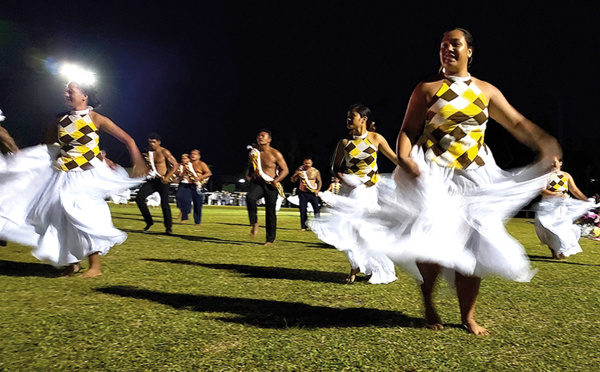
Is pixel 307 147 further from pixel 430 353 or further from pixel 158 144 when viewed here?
pixel 430 353

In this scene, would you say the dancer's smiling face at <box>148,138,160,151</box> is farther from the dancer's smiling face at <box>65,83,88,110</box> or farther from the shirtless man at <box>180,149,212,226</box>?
the dancer's smiling face at <box>65,83,88,110</box>

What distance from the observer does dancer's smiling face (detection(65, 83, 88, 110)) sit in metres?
5.88

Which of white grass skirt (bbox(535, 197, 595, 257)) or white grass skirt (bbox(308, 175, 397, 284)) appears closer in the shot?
white grass skirt (bbox(308, 175, 397, 284))

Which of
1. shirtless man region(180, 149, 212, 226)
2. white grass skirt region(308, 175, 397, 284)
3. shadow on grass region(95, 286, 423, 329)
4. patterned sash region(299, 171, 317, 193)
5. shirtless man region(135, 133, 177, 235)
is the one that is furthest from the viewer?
shirtless man region(180, 149, 212, 226)

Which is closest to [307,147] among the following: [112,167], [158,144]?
[158,144]

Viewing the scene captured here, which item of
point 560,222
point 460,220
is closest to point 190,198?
point 560,222

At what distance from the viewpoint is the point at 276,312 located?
4316 millimetres

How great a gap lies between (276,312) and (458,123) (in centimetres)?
213

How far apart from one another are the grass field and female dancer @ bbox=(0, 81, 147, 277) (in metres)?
0.38

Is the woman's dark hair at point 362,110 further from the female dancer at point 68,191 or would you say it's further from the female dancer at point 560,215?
the female dancer at point 560,215

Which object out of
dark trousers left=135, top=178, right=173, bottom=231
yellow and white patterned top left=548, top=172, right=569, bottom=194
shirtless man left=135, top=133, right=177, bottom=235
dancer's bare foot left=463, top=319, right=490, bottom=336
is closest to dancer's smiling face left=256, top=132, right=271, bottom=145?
shirtless man left=135, top=133, right=177, bottom=235

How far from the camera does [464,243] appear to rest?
Result: 349cm

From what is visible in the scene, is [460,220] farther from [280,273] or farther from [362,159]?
[280,273]

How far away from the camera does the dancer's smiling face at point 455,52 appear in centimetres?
373
